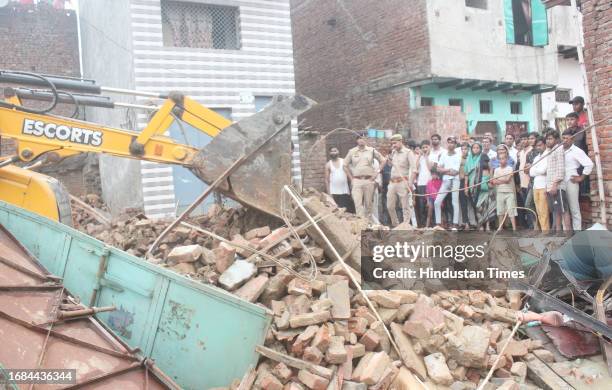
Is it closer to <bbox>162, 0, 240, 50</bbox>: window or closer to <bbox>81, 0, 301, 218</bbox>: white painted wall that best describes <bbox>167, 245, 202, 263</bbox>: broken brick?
<bbox>81, 0, 301, 218</bbox>: white painted wall

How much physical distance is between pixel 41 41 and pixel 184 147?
37.5 feet

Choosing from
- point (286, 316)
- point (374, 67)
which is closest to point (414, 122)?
point (374, 67)

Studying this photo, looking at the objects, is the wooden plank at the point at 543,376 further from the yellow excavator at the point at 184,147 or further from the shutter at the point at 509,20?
the shutter at the point at 509,20

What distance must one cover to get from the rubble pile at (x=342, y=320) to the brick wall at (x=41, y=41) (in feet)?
31.5

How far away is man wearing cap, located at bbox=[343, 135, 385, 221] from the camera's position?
336 inches

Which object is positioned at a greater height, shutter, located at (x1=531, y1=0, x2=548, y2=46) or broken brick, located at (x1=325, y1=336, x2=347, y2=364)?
shutter, located at (x1=531, y1=0, x2=548, y2=46)

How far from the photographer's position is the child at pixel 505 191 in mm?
7184

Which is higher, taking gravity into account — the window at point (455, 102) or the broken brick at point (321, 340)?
the window at point (455, 102)

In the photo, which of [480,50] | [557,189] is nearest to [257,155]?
[557,189]

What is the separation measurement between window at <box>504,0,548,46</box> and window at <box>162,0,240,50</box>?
784cm

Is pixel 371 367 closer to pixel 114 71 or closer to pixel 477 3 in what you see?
pixel 114 71

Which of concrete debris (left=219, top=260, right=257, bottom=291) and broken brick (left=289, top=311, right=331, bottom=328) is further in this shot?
concrete debris (left=219, top=260, right=257, bottom=291)

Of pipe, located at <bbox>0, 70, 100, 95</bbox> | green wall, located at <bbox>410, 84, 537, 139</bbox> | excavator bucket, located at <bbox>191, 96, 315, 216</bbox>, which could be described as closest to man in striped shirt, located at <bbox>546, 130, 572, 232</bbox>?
excavator bucket, located at <bbox>191, 96, 315, 216</bbox>

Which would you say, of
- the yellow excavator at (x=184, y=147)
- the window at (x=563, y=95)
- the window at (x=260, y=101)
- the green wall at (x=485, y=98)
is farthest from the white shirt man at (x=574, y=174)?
the window at (x=563, y=95)
